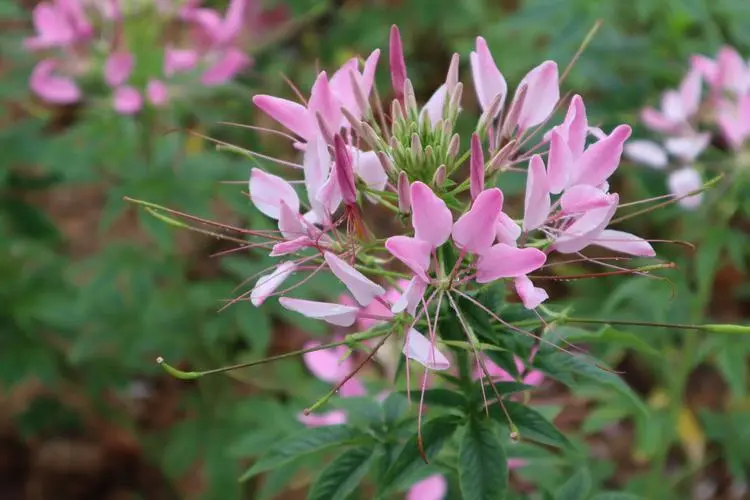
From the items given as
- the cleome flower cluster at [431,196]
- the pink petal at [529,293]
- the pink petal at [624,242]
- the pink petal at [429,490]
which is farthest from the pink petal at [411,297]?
the pink petal at [429,490]

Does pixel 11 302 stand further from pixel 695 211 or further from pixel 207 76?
pixel 695 211

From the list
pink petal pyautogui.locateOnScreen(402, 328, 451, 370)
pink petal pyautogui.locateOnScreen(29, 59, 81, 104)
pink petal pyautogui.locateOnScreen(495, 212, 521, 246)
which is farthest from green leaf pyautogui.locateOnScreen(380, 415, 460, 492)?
pink petal pyautogui.locateOnScreen(29, 59, 81, 104)

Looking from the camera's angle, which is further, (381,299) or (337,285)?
(337,285)

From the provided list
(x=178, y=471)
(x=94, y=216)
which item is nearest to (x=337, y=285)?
(x=178, y=471)

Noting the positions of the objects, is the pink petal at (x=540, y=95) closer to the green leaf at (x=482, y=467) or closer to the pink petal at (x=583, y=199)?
the pink petal at (x=583, y=199)

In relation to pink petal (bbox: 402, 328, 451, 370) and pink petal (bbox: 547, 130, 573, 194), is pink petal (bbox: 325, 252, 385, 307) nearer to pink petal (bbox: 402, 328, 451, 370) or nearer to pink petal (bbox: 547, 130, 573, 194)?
pink petal (bbox: 402, 328, 451, 370)

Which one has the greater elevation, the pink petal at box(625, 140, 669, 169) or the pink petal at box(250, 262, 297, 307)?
the pink petal at box(250, 262, 297, 307)
